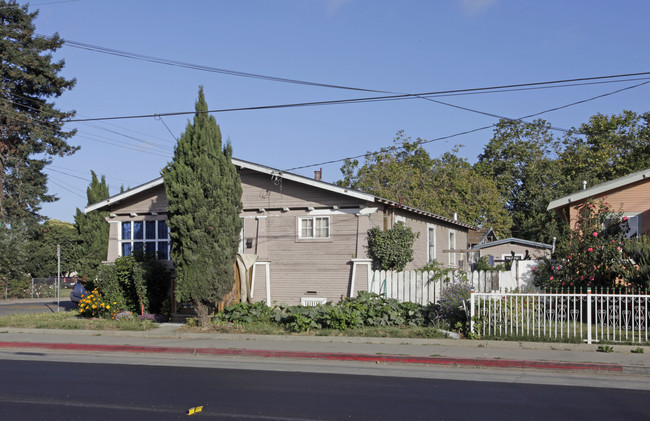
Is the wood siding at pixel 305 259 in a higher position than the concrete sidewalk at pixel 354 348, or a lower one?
higher

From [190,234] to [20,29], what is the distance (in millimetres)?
32953

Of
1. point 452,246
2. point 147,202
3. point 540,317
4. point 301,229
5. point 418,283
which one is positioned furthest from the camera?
point 452,246

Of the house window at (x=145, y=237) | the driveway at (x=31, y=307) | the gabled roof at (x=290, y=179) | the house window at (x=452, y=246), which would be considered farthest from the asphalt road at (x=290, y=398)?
the house window at (x=452, y=246)

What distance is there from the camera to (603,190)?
748 inches

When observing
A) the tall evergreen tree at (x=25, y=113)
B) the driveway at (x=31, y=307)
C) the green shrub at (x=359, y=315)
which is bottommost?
the driveway at (x=31, y=307)

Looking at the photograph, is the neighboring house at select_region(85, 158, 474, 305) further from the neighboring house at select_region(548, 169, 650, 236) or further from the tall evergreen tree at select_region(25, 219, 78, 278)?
the tall evergreen tree at select_region(25, 219, 78, 278)

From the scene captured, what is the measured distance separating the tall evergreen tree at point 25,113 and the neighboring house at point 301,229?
2425 centimetres

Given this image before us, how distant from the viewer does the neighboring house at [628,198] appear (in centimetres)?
1866

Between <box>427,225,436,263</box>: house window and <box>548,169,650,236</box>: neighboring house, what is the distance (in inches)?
246

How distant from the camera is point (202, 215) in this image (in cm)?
1708

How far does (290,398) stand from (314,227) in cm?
1152

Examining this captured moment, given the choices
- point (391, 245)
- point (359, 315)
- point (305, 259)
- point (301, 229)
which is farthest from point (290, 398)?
point (301, 229)

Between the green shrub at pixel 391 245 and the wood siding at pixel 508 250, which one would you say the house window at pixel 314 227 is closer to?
the green shrub at pixel 391 245

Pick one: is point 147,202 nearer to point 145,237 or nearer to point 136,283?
point 145,237
